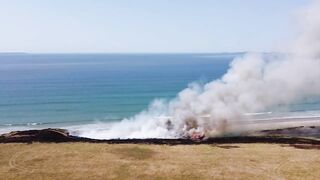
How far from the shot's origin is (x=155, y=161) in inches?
1781

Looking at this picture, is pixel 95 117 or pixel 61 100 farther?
pixel 61 100

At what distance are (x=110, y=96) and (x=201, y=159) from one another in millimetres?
82903

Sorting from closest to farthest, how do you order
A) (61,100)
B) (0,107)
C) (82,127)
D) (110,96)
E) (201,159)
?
1. (201,159)
2. (82,127)
3. (0,107)
4. (61,100)
5. (110,96)

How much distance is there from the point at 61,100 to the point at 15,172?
7671 cm

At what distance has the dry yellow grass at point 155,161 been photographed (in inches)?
1610

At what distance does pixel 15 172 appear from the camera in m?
41.5

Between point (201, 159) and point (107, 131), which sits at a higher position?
point (107, 131)

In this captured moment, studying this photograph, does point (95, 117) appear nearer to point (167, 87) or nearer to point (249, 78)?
point (249, 78)

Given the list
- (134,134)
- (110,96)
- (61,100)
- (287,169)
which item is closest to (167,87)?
(110,96)

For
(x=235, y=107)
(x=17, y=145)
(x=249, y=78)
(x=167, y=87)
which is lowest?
(x=17, y=145)

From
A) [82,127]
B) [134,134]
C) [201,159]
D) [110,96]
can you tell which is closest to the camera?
[201,159]

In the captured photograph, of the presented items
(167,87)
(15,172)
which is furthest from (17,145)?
(167,87)

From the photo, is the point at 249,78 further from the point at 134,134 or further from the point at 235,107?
the point at 134,134

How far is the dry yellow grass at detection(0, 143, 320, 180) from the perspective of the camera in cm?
4091
